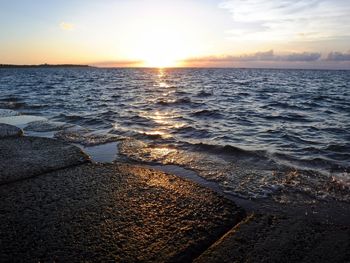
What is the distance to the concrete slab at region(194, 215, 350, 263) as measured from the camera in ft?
12.7

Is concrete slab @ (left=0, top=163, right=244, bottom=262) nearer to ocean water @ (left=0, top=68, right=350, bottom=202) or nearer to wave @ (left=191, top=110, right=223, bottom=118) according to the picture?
ocean water @ (left=0, top=68, right=350, bottom=202)

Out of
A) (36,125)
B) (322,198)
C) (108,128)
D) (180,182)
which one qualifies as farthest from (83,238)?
(36,125)

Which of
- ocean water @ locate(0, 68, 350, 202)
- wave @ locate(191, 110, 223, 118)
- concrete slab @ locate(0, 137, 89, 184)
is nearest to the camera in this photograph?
concrete slab @ locate(0, 137, 89, 184)

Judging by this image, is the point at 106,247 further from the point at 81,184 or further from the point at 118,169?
the point at 118,169

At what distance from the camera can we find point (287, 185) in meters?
6.68

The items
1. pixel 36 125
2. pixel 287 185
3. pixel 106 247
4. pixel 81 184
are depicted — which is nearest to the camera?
pixel 106 247

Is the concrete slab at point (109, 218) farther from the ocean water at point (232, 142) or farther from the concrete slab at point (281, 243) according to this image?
the ocean water at point (232, 142)

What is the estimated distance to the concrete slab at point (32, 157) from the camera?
6630 millimetres

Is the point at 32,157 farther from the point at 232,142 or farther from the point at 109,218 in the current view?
the point at 232,142

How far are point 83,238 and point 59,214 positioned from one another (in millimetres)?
831

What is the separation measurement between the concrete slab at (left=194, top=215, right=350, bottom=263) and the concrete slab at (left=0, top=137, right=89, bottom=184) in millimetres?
4282

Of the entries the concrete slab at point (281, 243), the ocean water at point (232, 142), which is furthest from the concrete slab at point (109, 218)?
the ocean water at point (232, 142)

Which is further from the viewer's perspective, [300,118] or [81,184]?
[300,118]

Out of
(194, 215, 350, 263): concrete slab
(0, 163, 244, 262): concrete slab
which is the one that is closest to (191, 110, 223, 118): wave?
(0, 163, 244, 262): concrete slab
